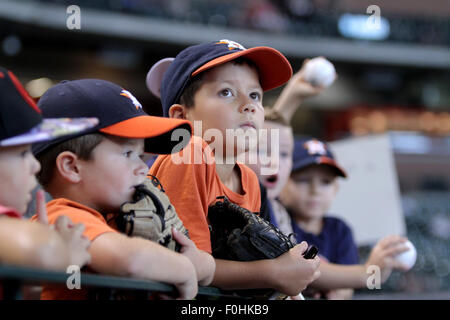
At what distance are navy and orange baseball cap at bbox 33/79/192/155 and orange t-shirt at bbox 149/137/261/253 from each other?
12cm

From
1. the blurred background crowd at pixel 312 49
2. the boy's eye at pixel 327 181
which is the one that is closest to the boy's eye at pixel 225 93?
the boy's eye at pixel 327 181

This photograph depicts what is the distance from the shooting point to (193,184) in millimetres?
1409

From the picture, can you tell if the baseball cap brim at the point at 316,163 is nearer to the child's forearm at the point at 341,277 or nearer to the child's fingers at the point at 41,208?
the child's forearm at the point at 341,277

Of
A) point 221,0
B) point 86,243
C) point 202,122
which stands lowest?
point 86,243

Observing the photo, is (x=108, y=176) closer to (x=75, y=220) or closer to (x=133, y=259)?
(x=75, y=220)

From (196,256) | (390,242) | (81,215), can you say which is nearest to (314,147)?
(390,242)

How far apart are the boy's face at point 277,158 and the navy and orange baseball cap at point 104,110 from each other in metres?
0.94

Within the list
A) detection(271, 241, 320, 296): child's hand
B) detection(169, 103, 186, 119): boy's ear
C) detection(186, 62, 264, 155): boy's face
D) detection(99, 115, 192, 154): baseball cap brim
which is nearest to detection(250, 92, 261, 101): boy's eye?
detection(186, 62, 264, 155): boy's face

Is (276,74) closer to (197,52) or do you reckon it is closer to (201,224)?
(197,52)

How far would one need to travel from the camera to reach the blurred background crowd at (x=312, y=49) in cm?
1062

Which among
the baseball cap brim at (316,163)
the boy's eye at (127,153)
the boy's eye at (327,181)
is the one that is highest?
the baseball cap brim at (316,163)
